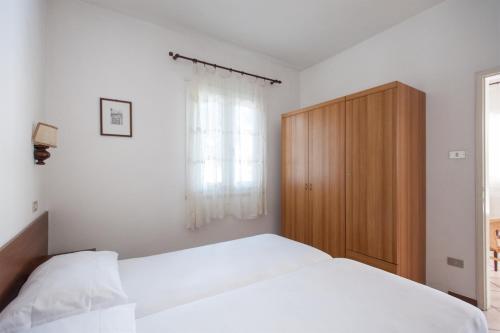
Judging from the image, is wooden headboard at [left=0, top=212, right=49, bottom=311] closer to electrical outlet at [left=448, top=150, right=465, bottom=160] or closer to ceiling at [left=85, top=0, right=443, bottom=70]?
ceiling at [left=85, top=0, right=443, bottom=70]

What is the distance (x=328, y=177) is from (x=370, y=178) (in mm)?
479

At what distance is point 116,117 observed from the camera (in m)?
2.29

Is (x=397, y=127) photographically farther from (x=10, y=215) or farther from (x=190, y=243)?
(x=10, y=215)

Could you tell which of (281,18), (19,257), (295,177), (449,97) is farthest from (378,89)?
(19,257)

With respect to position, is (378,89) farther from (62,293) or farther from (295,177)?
(62,293)

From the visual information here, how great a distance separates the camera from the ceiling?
224 cm

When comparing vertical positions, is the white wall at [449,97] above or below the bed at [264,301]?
above

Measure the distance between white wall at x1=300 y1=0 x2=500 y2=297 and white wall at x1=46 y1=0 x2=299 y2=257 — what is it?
2.28 metres

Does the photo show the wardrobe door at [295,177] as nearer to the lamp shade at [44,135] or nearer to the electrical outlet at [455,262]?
the electrical outlet at [455,262]

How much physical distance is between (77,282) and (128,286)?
31cm

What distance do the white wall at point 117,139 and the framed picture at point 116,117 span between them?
55 mm

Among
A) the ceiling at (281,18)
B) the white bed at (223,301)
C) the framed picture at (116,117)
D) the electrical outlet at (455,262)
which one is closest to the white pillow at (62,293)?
the white bed at (223,301)

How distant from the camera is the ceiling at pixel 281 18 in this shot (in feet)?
7.36

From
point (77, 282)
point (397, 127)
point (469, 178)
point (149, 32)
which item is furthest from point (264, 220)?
point (149, 32)
